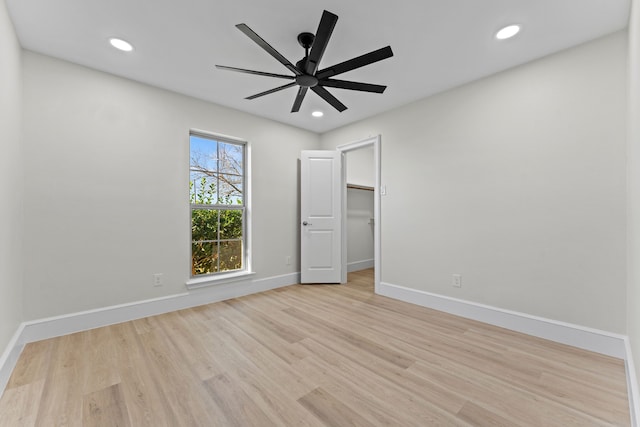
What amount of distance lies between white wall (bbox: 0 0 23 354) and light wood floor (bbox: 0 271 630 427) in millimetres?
430

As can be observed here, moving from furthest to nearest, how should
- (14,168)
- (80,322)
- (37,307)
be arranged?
(80,322) → (37,307) → (14,168)

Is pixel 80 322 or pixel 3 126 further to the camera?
pixel 80 322

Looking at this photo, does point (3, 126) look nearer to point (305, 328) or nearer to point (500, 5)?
point (305, 328)

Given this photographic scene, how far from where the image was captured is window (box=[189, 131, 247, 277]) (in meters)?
3.30

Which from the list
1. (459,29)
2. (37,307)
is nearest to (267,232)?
(37,307)

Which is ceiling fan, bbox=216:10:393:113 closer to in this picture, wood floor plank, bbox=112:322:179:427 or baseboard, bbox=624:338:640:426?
wood floor plank, bbox=112:322:179:427

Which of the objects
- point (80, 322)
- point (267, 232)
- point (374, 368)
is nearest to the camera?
point (374, 368)

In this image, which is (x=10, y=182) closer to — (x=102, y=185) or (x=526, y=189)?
(x=102, y=185)

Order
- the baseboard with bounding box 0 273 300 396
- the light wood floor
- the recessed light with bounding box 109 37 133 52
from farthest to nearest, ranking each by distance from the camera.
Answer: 1. the recessed light with bounding box 109 37 133 52
2. the baseboard with bounding box 0 273 300 396
3. the light wood floor

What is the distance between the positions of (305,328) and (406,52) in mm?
2603

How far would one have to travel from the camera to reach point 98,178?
2.57 m

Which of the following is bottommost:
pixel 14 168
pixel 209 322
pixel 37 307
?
pixel 209 322

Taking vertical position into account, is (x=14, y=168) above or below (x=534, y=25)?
below

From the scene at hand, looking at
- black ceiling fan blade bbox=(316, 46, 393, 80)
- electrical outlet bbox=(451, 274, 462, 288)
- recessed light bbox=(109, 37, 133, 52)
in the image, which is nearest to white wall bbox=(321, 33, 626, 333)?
electrical outlet bbox=(451, 274, 462, 288)
